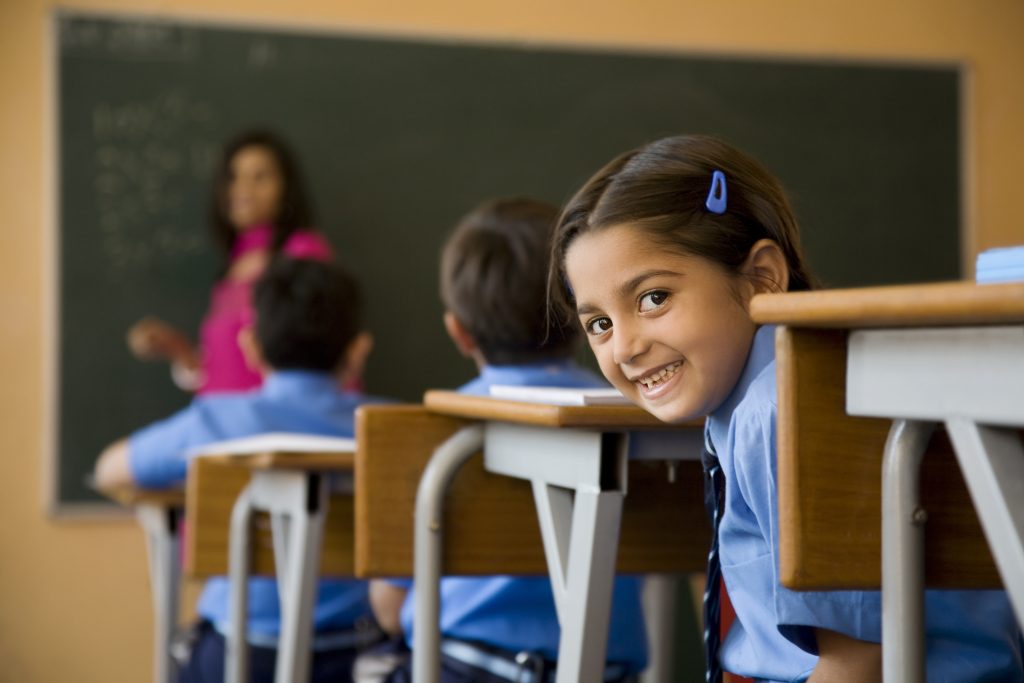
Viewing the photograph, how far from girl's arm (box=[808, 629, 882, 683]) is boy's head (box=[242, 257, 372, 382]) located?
2046 mm

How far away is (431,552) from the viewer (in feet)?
5.69

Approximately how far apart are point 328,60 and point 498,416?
3.05 meters

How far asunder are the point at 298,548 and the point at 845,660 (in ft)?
4.29

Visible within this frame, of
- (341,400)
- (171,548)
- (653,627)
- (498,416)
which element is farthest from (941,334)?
(171,548)

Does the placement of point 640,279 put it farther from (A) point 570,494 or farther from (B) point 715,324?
(A) point 570,494

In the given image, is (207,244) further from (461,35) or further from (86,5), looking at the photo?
(461,35)

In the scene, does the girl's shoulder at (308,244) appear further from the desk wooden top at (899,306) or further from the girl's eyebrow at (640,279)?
the desk wooden top at (899,306)

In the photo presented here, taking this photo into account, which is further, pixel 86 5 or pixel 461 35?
pixel 461 35

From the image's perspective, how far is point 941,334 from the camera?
0.87 m

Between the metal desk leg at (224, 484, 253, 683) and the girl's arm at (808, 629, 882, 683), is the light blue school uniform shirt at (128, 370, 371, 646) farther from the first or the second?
the girl's arm at (808, 629, 882, 683)

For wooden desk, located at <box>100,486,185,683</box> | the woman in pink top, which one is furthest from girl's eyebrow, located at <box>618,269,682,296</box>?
the woman in pink top

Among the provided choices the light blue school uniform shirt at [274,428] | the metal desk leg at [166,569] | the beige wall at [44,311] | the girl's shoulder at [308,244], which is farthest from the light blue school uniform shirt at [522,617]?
the beige wall at [44,311]

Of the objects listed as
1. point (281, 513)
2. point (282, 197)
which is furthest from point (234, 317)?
point (281, 513)

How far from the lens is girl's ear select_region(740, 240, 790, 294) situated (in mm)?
1279
